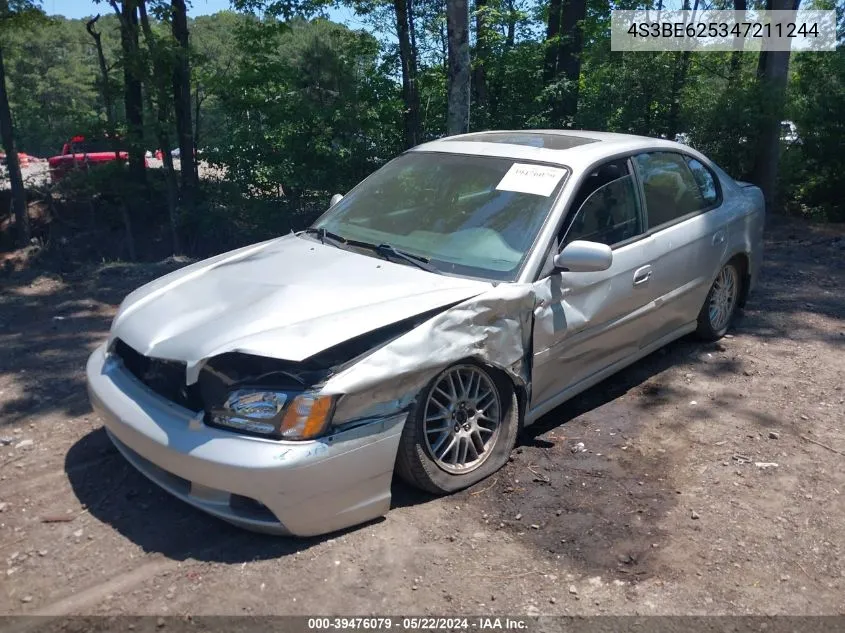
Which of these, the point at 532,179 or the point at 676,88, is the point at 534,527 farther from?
the point at 676,88

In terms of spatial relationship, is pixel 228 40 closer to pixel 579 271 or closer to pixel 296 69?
pixel 296 69

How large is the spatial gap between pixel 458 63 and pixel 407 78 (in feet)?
11.9

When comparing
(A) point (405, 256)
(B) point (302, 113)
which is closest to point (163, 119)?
(B) point (302, 113)

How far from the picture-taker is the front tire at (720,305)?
18.8 ft

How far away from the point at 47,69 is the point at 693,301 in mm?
44061

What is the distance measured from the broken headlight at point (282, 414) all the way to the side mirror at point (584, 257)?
5.11 ft

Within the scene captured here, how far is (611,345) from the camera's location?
4637mm

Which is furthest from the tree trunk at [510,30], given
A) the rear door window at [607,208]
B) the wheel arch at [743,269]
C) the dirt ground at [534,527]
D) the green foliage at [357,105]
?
the dirt ground at [534,527]

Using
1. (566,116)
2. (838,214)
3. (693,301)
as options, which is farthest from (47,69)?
(693,301)

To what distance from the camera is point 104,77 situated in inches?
435

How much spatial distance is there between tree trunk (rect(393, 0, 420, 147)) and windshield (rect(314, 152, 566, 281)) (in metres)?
6.76

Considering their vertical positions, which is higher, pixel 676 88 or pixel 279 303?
pixel 676 88

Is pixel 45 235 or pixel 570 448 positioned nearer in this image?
pixel 570 448

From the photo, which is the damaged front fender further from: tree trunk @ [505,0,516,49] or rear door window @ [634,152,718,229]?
tree trunk @ [505,0,516,49]
